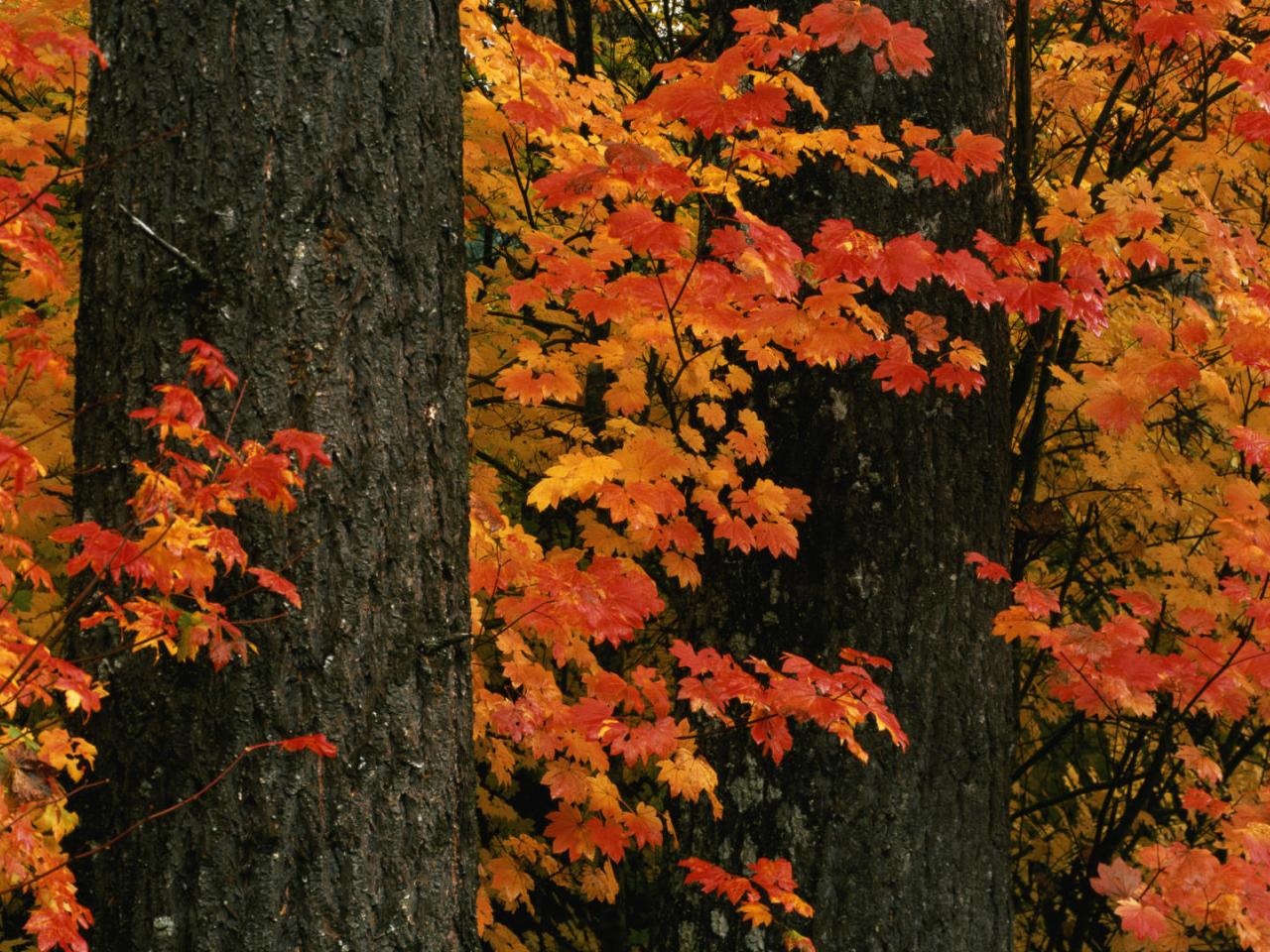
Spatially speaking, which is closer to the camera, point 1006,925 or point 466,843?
point 466,843

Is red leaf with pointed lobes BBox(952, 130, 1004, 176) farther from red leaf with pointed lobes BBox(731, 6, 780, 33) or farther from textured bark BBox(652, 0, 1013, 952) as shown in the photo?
red leaf with pointed lobes BBox(731, 6, 780, 33)

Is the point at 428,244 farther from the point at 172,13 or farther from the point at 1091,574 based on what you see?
the point at 1091,574

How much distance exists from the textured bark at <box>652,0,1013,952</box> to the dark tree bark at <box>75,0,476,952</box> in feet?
5.52

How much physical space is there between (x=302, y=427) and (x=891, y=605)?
2.27 meters

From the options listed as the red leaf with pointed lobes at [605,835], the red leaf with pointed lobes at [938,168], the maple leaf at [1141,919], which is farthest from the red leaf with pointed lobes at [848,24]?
the maple leaf at [1141,919]

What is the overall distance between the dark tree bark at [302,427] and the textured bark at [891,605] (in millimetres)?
1682

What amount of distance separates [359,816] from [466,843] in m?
0.31

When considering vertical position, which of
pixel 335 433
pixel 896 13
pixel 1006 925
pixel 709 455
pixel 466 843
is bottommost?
pixel 1006 925

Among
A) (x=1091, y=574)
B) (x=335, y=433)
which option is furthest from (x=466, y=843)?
(x=1091, y=574)

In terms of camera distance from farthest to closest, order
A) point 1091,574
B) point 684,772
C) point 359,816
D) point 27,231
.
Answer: point 1091,574, point 684,772, point 27,231, point 359,816

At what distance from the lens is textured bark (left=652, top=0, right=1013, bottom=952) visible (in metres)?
3.88

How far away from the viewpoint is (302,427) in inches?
93.6

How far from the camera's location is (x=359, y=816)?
2.36 m

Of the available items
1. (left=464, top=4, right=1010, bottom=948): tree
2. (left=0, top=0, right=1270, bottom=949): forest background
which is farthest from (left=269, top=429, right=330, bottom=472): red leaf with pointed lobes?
(left=464, top=4, right=1010, bottom=948): tree
